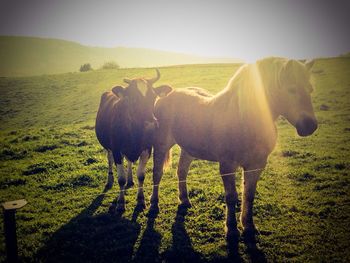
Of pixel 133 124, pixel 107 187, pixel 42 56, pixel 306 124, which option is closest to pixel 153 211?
pixel 133 124

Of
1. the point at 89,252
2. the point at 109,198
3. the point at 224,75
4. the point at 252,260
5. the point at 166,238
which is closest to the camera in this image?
the point at 252,260

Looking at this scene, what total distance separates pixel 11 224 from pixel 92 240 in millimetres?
2097

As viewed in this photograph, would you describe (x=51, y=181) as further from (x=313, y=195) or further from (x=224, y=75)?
(x=224, y=75)

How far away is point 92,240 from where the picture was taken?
17.6ft

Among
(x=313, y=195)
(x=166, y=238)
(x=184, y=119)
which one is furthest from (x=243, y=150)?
(x=313, y=195)

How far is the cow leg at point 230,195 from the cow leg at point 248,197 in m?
0.29

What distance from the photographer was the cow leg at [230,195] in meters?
4.95

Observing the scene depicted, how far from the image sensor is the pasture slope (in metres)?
4.91

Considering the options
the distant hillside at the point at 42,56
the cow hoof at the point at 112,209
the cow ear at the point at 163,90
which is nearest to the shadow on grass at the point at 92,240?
the cow hoof at the point at 112,209

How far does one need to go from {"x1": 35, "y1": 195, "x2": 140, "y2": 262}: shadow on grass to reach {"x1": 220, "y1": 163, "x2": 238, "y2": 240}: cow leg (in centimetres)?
193

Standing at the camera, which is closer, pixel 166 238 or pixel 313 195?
pixel 166 238

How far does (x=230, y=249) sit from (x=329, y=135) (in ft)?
33.6

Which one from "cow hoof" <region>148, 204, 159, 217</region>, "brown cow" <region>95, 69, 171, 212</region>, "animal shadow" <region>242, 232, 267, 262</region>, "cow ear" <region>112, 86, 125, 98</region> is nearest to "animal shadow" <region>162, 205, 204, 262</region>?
"cow hoof" <region>148, 204, 159, 217</region>

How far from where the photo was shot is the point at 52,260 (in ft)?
15.8
